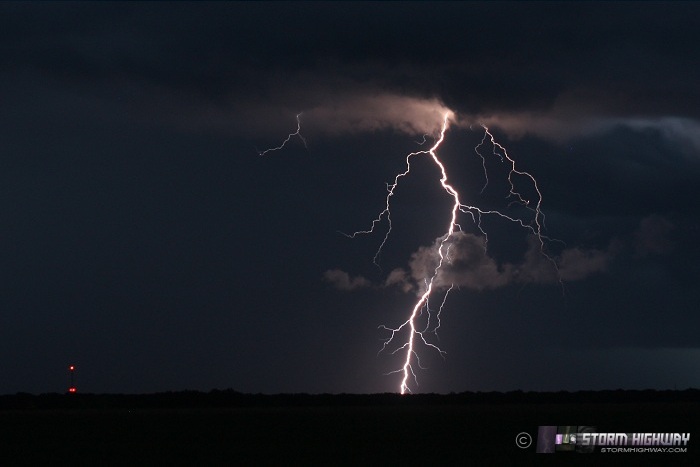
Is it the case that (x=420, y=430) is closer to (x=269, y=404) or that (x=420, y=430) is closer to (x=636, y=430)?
(x=636, y=430)

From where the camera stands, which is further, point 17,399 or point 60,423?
point 17,399

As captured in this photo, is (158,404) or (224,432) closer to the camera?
(224,432)

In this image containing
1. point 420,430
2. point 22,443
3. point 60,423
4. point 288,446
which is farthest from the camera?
point 60,423

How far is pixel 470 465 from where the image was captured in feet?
101

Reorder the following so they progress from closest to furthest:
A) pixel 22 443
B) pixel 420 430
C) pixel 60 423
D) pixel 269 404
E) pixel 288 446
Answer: pixel 288 446 → pixel 22 443 → pixel 420 430 → pixel 60 423 → pixel 269 404

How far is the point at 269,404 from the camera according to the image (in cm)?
9756

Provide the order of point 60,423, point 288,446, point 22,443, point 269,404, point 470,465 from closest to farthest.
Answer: point 470,465
point 288,446
point 22,443
point 60,423
point 269,404

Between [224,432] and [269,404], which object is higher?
[269,404]

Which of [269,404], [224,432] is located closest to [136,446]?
[224,432]

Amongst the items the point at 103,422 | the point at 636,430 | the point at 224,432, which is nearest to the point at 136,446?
the point at 224,432

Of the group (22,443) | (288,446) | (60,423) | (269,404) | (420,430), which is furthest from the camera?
(269,404)

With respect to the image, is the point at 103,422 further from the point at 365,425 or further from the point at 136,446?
the point at 136,446

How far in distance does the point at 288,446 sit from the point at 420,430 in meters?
8.87

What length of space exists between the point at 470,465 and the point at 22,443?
657 inches
